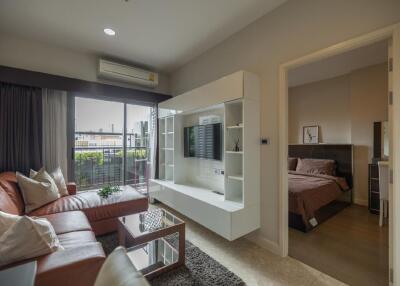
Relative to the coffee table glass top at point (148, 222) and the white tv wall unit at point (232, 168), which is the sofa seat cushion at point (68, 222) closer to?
the coffee table glass top at point (148, 222)

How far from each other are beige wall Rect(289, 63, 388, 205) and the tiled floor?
9.83 ft

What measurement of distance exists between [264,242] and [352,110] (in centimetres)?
353

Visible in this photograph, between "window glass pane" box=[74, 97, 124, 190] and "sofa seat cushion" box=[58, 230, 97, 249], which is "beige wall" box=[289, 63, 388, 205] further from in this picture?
"sofa seat cushion" box=[58, 230, 97, 249]

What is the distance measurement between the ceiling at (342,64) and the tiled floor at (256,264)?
3301 millimetres

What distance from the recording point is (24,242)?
47.6 inches

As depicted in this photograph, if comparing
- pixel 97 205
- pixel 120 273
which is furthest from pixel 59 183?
pixel 120 273

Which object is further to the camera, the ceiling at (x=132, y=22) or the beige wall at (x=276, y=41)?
the ceiling at (x=132, y=22)

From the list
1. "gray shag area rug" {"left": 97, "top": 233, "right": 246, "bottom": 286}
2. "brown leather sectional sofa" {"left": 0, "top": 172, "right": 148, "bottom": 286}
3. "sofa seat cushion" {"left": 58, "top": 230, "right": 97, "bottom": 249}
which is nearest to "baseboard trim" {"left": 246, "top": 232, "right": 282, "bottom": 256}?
"gray shag area rug" {"left": 97, "top": 233, "right": 246, "bottom": 286}

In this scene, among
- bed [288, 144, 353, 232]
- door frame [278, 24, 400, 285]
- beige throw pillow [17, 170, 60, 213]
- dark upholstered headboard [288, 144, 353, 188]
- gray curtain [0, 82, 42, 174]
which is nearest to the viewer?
door frame [278, 24, 400, 285]

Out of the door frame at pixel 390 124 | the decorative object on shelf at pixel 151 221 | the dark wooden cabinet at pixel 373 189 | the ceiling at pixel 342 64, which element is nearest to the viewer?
the door frame at pixel 390 124

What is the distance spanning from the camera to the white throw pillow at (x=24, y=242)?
116 centimetres

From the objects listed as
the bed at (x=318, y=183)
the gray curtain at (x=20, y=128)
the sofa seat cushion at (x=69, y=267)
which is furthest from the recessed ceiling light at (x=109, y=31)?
the bed at (x=318, y=183)

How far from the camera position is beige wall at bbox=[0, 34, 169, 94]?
9.12 ft

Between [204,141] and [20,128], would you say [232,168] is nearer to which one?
[204,141]
